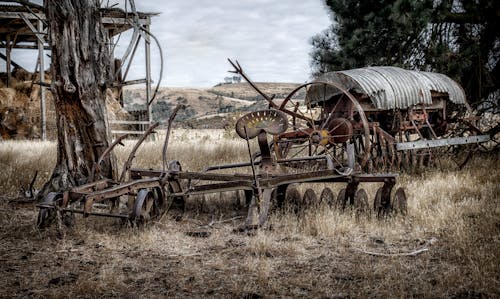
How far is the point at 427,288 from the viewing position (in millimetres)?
3578

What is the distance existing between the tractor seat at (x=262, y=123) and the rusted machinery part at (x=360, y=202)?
128cm

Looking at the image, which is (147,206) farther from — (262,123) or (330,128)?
(330,128)

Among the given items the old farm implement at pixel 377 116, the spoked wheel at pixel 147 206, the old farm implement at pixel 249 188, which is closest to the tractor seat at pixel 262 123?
the old farm implement at pixel 249 188

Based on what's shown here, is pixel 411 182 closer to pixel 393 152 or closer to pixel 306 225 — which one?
pixel 393 152

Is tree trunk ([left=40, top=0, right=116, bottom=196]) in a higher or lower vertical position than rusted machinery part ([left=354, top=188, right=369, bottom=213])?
higher

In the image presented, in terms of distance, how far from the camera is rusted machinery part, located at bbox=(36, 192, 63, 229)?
5.11m

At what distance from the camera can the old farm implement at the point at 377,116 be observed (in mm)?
8273

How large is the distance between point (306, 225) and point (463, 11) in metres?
8.66

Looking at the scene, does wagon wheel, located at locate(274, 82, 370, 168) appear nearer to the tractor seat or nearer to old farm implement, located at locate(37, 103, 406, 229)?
old farm implement, located at locate(37, 103, 406, 229)

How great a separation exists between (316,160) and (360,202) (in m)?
3.12

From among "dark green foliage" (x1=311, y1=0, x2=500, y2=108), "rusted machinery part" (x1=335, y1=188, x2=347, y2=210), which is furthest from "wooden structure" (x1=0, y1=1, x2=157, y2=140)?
"rusted machinery part" (x1=335, y1=188, x2=347, y2=210)

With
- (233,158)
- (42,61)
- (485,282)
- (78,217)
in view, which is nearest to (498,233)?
(485,282)

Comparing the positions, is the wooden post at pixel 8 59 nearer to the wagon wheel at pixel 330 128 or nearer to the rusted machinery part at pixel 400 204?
the wagon wheel at pixel 330 128

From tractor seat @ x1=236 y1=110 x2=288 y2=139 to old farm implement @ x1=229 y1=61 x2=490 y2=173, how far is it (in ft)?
7.29
